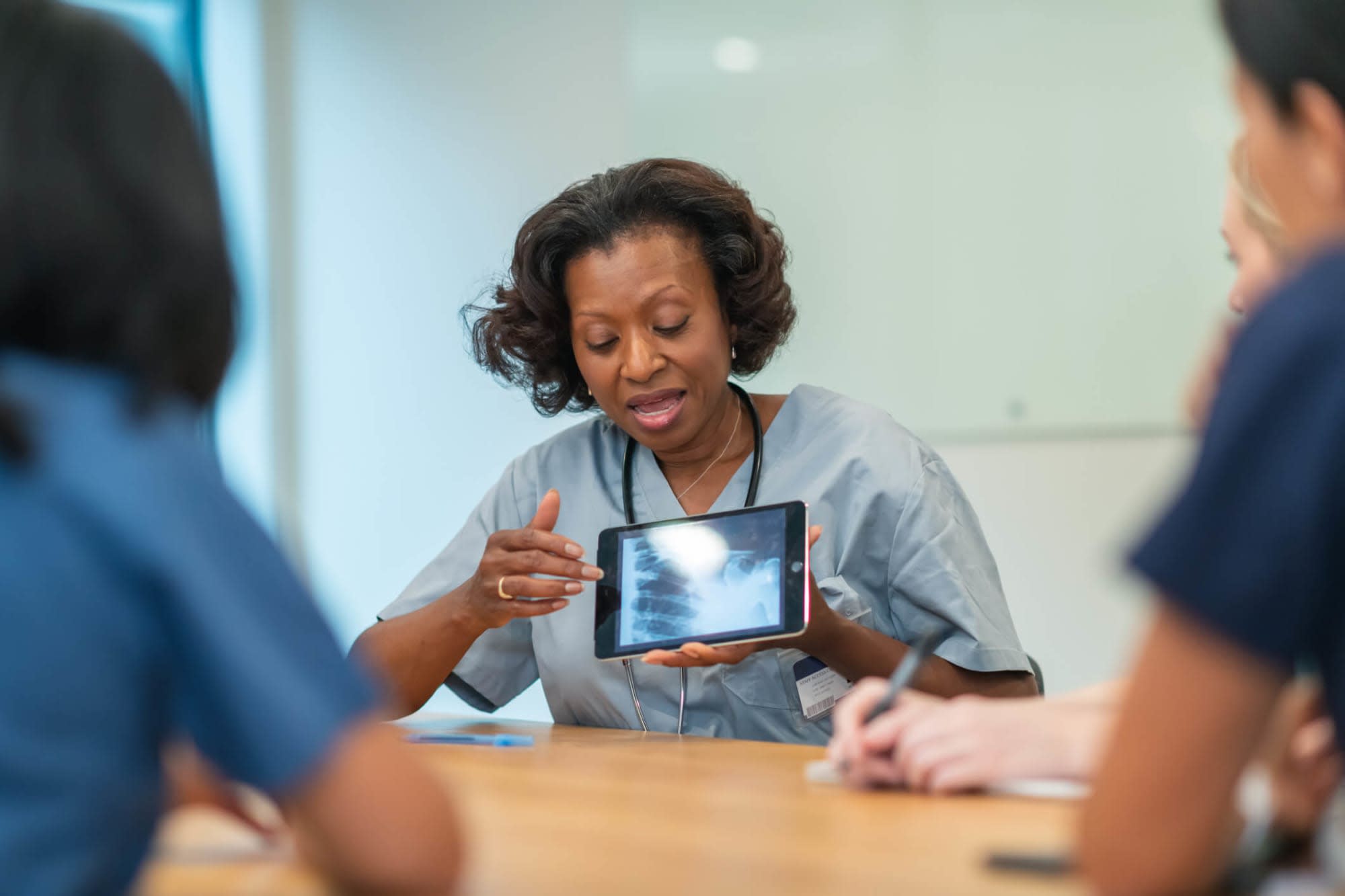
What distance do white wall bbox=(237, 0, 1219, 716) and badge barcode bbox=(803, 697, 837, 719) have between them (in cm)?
154

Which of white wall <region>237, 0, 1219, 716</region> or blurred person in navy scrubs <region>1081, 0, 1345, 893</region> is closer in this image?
blurred person in navy scrubs <region>1081, 0, 1345, 893</region>

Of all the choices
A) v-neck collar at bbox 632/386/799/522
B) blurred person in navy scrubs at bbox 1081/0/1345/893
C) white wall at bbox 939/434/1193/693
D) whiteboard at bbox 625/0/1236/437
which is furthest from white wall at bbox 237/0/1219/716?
blurred person in navy scrubs at bbox 1081/0/1345/893

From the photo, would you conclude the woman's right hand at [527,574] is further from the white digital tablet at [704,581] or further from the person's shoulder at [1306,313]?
the person's shoulder at [1306,313]

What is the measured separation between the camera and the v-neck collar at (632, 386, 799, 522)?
72.8 inches

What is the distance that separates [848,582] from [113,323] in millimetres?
1264

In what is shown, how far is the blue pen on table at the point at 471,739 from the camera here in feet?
4.83

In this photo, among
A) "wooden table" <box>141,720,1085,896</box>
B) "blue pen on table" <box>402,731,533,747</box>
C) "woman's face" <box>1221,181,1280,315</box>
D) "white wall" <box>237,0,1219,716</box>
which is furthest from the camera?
"white wall" <box>237,0,1219,716</box>

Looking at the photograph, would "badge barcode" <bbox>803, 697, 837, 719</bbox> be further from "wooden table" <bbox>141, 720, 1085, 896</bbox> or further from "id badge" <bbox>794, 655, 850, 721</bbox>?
"wooden table" <bbox>141, 720, 1085, 896</bbox>

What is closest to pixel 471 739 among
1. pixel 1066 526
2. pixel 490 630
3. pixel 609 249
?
pixel 490 630

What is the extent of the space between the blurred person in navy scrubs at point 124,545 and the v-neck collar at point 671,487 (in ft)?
3.97

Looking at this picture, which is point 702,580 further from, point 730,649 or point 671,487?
point 671,487

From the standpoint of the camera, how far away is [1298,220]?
69 centimetres

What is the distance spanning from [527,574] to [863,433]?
1.69 feet

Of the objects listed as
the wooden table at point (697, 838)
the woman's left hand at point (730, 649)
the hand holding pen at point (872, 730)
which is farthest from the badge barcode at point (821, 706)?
the hand holding pen at point (872, 730)
